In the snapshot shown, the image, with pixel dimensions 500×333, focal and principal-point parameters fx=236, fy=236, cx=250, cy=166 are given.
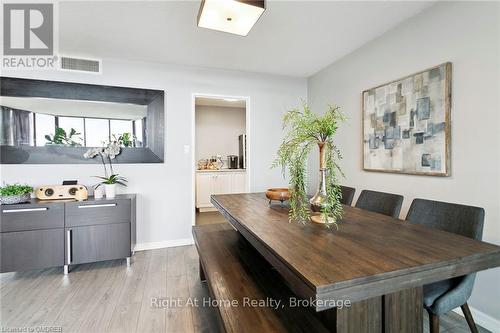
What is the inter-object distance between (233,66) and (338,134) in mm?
1757

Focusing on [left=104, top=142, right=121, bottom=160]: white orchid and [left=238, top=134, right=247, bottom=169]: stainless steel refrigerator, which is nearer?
[left=104, top=142, right=121, bottom=160]: white orchid

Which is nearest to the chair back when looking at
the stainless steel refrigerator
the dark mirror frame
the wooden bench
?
the wooden bench

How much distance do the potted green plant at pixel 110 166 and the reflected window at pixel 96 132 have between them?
0.31 ft

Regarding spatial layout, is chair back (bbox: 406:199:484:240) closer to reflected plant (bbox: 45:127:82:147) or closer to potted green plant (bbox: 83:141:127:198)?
potted green plant (bbox: 83:141:127:198)

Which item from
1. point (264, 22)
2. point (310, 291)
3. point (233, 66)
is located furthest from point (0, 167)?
point (310, 291)

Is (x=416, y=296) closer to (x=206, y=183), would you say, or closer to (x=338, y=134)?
(x=338, y=134)

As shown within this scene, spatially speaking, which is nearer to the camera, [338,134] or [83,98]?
[83,98]

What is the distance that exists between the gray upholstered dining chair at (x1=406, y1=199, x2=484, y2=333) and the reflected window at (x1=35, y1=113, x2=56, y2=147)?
3.78 meters

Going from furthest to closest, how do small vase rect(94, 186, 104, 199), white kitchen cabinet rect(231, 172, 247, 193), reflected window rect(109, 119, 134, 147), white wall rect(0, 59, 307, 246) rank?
white kitchen cabinet rect(231, 172, 247, 193), reflected window rect(109, 119, 134, 147), white wall rect(0, 59, 307, 246), small vase rect(94, 186, 104, 199)

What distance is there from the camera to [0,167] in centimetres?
267

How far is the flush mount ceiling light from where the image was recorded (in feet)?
5.19

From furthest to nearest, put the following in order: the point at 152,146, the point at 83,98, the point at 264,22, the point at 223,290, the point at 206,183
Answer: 1. the point at 206,183
2. the point at 152,146
3. the point at 83,98
4. the point at 264,22
5. the point at 223,290

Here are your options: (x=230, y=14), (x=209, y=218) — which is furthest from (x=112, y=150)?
(x=209, y=218)

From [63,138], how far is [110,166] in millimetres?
601
